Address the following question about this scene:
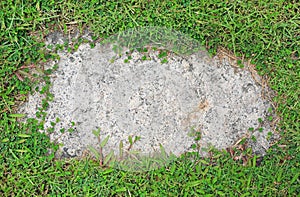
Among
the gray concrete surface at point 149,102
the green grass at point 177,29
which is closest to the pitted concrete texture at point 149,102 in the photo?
the gray concrete surface at point 149,102

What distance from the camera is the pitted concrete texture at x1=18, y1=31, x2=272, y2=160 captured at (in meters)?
3.38

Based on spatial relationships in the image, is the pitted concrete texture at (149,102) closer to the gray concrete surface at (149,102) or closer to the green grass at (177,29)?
the gray concrete surface at (149,102)

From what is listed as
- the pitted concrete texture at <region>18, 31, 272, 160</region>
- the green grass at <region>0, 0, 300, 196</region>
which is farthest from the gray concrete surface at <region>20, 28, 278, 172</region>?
the green grass at <region>0, 0, 300, 196</region>

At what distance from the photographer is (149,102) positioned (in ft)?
11.2

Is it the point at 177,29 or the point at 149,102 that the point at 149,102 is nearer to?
the point at 149,102

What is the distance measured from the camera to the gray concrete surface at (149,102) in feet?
11.1

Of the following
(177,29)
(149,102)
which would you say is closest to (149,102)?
(149,102)

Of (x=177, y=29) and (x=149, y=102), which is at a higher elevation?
(x=177, y=29)

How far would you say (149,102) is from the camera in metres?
3.42

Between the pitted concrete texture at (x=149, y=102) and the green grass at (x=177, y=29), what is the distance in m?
0.14

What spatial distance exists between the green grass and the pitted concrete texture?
0.14 m

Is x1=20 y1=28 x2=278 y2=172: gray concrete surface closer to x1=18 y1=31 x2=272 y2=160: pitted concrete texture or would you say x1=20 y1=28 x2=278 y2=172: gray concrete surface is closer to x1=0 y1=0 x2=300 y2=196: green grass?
x1=18 y1=31 x2=272 y2=160: pitted concrete texture

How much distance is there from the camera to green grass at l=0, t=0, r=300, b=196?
3.30 meters

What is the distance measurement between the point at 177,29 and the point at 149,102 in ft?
2.33
